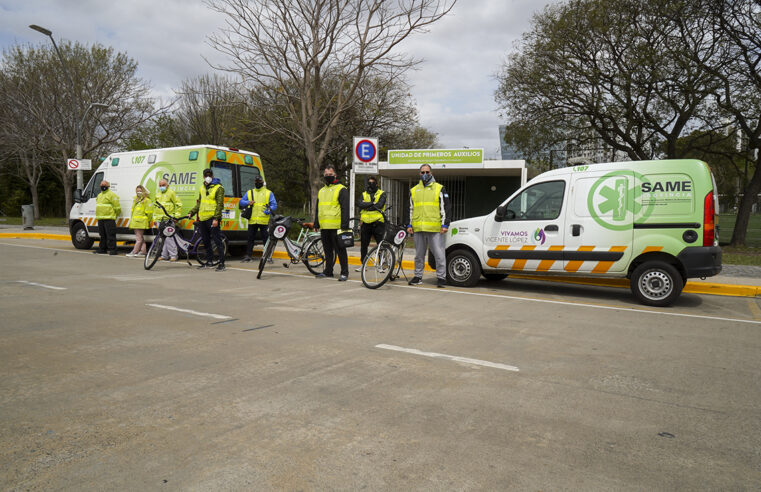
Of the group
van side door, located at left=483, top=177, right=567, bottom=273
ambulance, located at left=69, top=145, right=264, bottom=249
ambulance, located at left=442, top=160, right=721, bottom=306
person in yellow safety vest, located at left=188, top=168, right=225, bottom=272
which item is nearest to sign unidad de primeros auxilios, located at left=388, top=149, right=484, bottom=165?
ambulance, located at left=69, top=145, right=264, bottom=249

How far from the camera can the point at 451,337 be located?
5.41 meters

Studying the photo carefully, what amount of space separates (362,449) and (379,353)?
1.89 metres

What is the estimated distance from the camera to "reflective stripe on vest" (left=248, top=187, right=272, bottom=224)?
1204 centimetres

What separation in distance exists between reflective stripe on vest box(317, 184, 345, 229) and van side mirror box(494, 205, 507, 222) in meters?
2.75

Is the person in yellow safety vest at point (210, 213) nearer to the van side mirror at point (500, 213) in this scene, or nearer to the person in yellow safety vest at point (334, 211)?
the person in yellow safety vest at point (334, 211)

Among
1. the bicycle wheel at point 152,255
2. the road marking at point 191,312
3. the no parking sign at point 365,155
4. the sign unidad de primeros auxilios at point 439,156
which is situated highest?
the sign unidad de primeros auxilios at point 439,156

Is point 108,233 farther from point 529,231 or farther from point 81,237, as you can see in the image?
point 529,231

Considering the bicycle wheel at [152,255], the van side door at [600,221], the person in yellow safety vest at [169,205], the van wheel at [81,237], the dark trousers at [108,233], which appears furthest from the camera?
the van wheel at [81,237]

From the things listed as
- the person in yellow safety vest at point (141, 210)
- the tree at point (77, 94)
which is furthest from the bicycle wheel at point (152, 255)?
the tree at point (77, 94)

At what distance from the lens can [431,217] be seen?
9.14 m

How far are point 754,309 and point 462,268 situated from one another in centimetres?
427

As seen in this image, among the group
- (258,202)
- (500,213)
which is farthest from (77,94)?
(500,213)

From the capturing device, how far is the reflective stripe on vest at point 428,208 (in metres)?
9.11

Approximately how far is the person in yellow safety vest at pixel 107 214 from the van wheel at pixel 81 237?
1.50 meters
